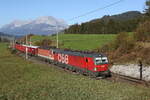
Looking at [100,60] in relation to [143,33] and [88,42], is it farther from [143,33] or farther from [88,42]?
[88,42]

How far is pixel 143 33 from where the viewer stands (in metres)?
53.8

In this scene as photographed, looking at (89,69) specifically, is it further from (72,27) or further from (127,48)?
(72,27)

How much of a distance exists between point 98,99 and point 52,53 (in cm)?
3611

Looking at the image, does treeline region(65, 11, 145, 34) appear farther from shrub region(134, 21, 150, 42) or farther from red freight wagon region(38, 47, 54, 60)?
red freight wagon region(38, 47, 54, 60)

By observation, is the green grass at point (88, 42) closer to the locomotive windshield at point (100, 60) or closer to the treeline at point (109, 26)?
the treeline at point (109, 26)

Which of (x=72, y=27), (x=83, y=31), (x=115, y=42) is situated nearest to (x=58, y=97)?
(x=115, y=42)

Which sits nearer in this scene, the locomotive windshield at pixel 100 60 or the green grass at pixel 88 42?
the locomotive windshield at pixel 100 60

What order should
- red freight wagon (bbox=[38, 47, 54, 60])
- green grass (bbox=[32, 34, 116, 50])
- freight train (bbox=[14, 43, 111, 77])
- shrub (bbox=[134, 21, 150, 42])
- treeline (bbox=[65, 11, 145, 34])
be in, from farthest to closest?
treeline (bbox=[65, 11, 145, 34]) → green grass (bbox=[32, 34, 116, 50]) → red freight wagon (bbox=[38, 47, 54, 60]) → shrub (bbox=[134, 21, 150, 42]) → freight train (bbox=[14, 43, 111, 77])

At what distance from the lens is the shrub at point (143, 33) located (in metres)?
52.7

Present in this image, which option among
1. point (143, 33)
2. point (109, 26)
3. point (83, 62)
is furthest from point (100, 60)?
point (109, 26)

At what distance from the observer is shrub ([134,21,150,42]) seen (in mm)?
52688

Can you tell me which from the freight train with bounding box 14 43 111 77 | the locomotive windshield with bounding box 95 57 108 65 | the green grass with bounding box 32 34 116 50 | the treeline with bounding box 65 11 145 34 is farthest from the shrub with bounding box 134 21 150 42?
the treeline with bounding box 65 11 145 34

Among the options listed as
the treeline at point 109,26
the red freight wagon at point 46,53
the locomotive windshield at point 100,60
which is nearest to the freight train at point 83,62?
the locomotive windshield at point 100,60

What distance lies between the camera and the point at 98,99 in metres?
18.0
